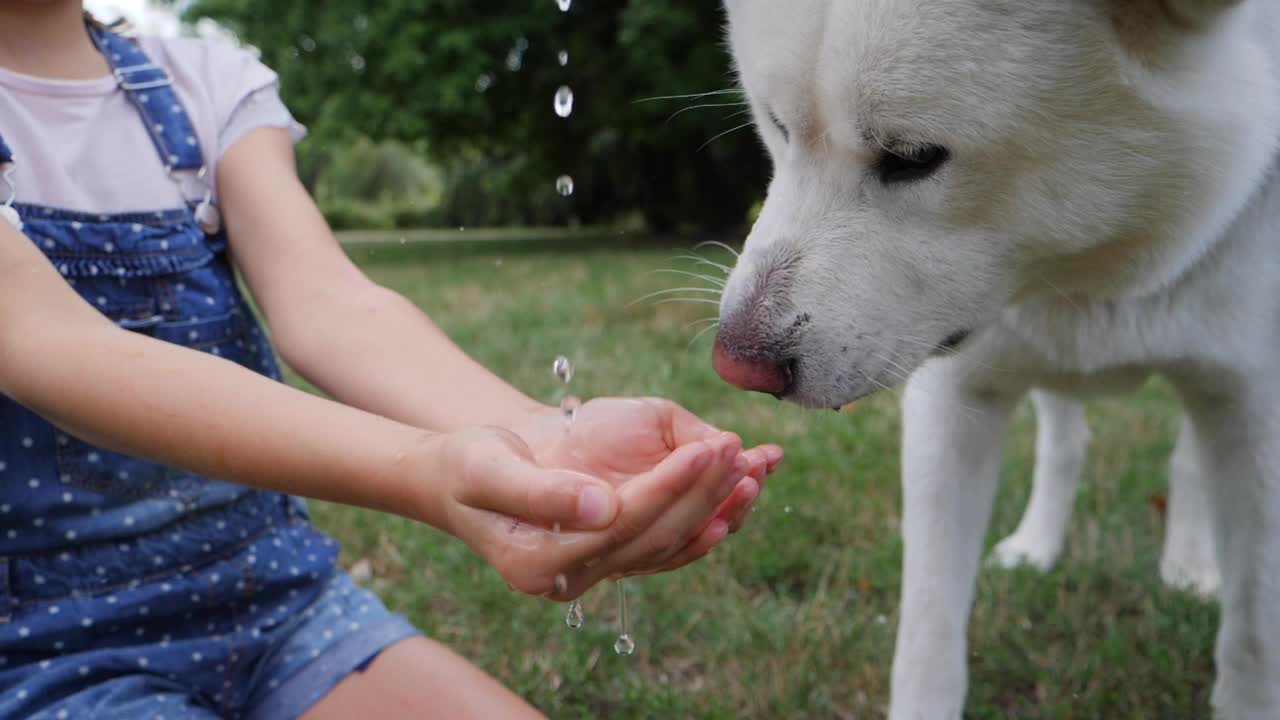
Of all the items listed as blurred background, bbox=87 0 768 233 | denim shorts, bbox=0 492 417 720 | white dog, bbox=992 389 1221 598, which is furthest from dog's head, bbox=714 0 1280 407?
blurred background, bbox=87 0 768 233

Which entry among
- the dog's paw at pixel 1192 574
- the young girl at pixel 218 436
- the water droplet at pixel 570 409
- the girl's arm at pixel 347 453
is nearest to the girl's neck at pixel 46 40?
the young girl at pixel 218 436

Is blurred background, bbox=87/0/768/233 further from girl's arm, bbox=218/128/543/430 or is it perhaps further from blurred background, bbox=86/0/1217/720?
girl's arm, bbox=218/128/543/430

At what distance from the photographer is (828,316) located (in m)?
1.58

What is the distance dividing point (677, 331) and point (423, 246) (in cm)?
1076

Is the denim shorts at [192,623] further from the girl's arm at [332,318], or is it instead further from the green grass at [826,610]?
the green grass at [826,610]

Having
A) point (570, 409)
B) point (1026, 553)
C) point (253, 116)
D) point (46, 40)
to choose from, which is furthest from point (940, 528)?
point (46, 40)

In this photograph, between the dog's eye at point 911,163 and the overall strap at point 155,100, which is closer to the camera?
the dog's eye at point 911,163

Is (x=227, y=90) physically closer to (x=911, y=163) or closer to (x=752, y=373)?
(x=752, y=373)

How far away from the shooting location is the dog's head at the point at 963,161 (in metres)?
1.50

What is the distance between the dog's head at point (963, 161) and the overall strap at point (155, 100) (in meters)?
0.97

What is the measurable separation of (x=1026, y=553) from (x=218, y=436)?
2.28 meters

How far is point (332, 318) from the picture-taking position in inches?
70.6

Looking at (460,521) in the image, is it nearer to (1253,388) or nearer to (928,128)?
(928,128)

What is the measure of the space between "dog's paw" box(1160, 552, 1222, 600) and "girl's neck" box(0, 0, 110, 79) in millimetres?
2652
